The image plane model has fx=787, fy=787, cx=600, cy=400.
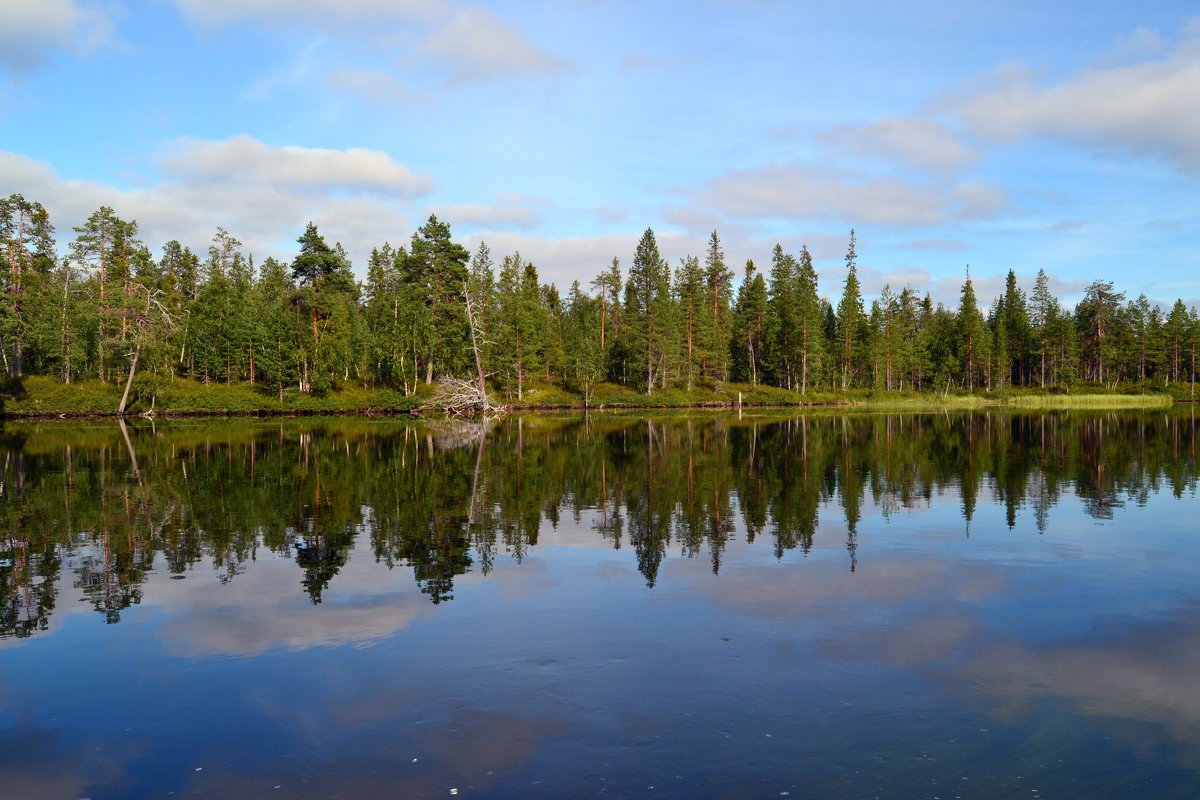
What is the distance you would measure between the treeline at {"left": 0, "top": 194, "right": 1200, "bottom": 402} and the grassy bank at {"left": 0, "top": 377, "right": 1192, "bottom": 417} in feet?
7.38

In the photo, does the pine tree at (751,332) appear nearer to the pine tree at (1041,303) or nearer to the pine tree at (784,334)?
the pine tree at (784,334)

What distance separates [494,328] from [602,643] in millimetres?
87957

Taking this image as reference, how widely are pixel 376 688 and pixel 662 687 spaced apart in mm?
3663

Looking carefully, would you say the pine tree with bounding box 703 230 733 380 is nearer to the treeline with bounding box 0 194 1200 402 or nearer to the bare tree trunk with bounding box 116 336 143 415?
the treeline with bounding box 0 194 1200 402

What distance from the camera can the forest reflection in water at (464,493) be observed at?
1753cm

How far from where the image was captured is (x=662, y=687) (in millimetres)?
10016

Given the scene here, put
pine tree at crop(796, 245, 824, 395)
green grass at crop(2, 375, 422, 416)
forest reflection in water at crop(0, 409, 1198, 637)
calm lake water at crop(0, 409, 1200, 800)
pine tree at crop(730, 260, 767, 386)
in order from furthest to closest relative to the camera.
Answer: pine tree at crop(730, 260, 767, 386) → pine tree at crop(796, 245, 824, 395) → green grass at crop(2, 375, 422, 416) → forest reflection in water at crop(0, 409, 1198, 637) → calm lake water at crop(0, 409, 1200, 800)

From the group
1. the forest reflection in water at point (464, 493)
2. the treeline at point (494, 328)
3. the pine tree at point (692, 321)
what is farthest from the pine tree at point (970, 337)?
the forest reflection in water at point (464, 493)

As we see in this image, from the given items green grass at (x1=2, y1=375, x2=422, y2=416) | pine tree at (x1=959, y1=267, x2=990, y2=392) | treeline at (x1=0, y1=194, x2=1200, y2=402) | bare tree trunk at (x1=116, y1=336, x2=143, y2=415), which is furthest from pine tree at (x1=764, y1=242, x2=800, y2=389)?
bare tree trunk at (x1=116, y1=336, x2=143, y2=415)

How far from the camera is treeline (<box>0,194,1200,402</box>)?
3322 inches

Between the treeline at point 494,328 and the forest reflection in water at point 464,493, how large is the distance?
112ft

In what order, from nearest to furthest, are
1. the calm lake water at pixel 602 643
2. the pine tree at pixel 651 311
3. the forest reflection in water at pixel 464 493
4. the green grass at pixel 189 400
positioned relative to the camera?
the calm lake water at pixel 602 643, the forest reflection in water at pixel 464 493, the green grass at pixel 189 400, the pine tree at pixel 651 311

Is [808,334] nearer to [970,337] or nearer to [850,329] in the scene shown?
[850,329]

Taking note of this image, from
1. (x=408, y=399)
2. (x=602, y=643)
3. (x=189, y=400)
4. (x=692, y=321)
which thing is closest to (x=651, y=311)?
(x=692, y=321)
